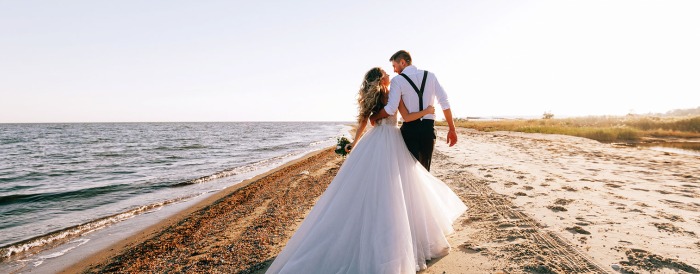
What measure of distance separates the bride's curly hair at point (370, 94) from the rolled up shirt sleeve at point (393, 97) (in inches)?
5.1

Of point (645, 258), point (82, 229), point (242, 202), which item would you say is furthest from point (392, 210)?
point (82, 229)

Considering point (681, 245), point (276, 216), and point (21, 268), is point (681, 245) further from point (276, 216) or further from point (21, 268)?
point (21, 268)

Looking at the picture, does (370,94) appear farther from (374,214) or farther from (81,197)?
(81,197)

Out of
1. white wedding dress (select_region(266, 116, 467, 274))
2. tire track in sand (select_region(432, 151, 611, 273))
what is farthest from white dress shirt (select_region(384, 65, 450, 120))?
tire track in sand (select_region(432, 151, 611, 273))

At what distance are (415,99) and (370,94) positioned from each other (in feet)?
1.89

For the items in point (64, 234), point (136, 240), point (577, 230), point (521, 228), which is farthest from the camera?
point (64, 234)

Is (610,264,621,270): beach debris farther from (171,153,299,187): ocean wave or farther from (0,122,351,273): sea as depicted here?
(171,153,299,187): ocean wave

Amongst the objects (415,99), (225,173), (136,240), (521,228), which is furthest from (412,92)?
(225,173)

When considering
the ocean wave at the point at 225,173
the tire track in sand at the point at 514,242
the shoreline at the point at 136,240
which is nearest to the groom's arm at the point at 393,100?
the tire track in sand at the point at 514,242

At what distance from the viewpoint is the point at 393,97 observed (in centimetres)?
416

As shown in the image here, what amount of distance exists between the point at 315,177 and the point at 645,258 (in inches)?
383

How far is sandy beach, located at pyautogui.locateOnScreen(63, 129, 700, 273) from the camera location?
405 centimetres

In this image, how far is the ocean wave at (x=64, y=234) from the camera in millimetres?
6570

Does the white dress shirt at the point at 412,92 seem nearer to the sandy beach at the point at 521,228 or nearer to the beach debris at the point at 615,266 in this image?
the sandy beach at the point at 521,228
